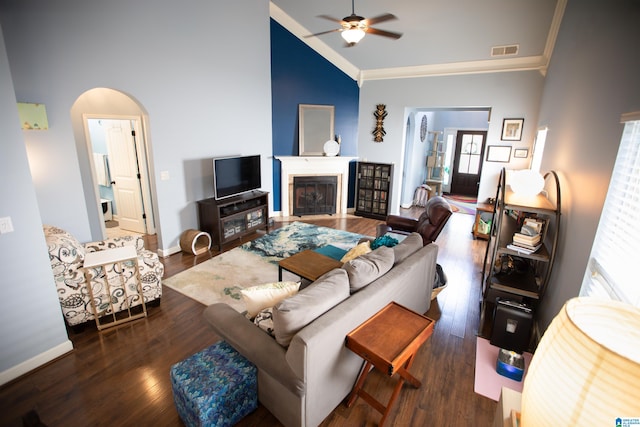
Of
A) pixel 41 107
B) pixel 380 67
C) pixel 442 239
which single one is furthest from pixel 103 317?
pixel 380 67

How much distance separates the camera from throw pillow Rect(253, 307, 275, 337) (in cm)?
210

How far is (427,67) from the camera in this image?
6.09m

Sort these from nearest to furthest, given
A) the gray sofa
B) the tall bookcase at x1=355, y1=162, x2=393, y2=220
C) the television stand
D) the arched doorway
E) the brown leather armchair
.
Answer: the gray sofa
the brown leather armchair
the arched doorway
the television stand
the tall bookcase at x1=355, y1=162, x2=393, y2=220

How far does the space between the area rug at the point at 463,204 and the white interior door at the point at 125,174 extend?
7.13 metres

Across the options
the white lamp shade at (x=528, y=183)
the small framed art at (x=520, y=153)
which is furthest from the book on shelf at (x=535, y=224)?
the small framed art at (x=520, y=153)

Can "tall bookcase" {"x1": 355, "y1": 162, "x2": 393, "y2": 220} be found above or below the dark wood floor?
above

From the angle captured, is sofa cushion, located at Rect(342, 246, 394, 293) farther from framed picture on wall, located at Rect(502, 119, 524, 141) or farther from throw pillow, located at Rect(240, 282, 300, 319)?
framed picture on wall, located at Rect(502, 119, 524, 141)

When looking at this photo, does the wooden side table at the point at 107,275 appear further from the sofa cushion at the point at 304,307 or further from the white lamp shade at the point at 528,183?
the white lamp shade at the point at 528,183

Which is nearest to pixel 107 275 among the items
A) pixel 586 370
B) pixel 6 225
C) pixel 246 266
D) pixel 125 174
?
pixel 6 225

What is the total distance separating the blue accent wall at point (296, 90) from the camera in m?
6.24

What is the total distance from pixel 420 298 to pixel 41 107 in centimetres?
436

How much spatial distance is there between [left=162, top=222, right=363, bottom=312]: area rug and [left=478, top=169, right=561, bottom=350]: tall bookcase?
2335 mm

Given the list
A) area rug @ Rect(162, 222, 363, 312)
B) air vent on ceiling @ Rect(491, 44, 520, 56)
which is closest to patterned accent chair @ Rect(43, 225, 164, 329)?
area rug @ Rect(162, 222, 363, 312)

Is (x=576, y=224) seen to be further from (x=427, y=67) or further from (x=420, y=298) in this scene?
(x=427, y=67)
